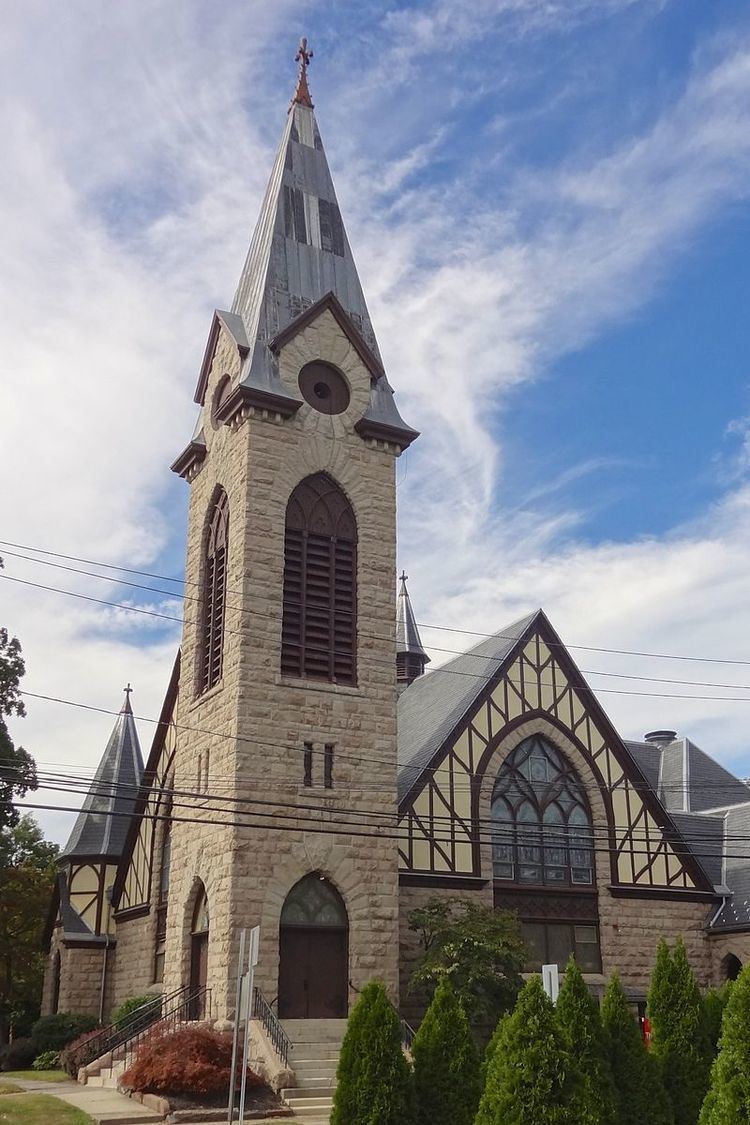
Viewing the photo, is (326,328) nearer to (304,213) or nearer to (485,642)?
(304,213)

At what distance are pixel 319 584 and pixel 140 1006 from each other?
34.2ft

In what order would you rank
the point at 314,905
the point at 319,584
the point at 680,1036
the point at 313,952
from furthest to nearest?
the point at 319,584, the point at 314,905, the point at 313,952, the point at 680,1036

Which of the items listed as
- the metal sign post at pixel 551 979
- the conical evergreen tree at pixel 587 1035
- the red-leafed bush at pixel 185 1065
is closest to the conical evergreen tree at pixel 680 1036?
the conical evergreen tree at pixel 587 1035

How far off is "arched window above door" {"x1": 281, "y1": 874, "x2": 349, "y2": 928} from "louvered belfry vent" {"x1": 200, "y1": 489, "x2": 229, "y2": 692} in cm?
493

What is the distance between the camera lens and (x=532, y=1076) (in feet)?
40.4

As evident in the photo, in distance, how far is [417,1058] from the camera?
53.7 ft

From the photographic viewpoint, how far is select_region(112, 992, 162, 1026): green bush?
2502 cm

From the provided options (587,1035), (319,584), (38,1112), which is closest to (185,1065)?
(38,1112)

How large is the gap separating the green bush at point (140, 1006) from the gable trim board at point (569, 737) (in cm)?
782

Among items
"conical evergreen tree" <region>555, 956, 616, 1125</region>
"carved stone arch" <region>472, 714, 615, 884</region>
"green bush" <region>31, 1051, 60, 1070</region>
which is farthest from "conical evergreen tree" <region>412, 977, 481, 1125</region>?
"green bush" <region>31, 1051, 60, 1070</region>

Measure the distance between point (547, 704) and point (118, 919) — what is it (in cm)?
1363

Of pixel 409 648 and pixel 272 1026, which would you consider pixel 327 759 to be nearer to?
pixel 272 1026

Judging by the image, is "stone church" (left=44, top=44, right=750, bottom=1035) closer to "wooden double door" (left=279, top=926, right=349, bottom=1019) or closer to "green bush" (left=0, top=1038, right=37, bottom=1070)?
"wooden double door" (left=279, top=926, right=349, bottom=1019)

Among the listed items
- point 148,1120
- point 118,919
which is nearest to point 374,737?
point 148,1120
